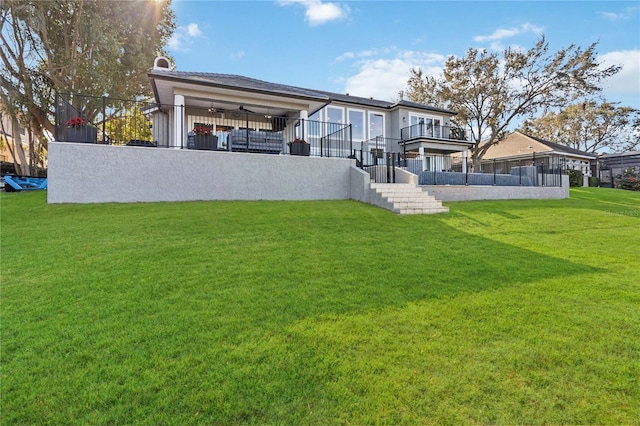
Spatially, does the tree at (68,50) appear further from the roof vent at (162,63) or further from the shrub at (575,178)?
the shrub at (575,178)

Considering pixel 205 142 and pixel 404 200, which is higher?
pixel 205 142

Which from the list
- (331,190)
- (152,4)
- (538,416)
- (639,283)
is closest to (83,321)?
(538,416)

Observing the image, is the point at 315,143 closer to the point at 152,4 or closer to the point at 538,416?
the point at 152,4

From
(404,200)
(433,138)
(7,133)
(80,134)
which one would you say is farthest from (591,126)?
(7,133)

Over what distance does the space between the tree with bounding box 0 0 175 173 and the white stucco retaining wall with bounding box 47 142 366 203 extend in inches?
402

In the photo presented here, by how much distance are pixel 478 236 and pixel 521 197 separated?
1017 centimetres

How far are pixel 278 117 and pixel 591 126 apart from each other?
152ft

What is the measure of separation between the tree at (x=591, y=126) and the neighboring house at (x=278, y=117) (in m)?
23.5

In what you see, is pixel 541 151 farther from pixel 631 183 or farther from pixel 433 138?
pixel 433 138

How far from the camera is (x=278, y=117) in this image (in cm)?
1369

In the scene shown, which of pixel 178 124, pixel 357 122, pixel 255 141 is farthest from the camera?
pixel 357 122

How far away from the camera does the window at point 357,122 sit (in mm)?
20516

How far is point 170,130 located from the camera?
1466 cm

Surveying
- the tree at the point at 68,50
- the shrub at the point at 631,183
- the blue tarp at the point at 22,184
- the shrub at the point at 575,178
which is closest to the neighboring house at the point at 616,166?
the shrub at the point at 631,183
